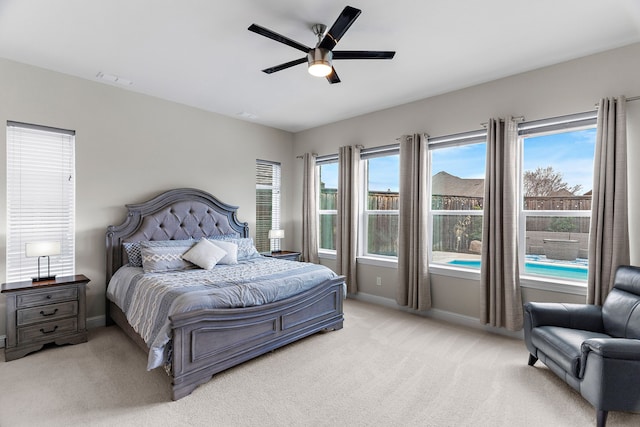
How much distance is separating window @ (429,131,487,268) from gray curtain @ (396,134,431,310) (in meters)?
0.21

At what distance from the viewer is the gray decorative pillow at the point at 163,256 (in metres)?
3.47

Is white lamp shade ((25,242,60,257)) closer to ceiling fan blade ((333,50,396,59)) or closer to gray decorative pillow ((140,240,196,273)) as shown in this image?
gray decorative pillow ((140,240,196,273))

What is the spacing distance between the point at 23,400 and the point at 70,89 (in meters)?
3.14

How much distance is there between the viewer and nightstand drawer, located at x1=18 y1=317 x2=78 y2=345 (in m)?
2.92

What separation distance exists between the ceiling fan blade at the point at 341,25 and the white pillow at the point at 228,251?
273 centimetres

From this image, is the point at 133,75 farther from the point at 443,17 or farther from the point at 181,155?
the point at 443,17

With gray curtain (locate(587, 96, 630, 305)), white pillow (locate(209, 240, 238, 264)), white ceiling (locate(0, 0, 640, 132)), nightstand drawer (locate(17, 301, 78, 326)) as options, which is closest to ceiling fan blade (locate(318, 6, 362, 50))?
white ceiling (locate(0, 0, 640, 132))

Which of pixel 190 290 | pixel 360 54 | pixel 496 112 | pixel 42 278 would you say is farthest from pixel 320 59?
pixel 42 278

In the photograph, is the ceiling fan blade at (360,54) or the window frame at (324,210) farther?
the window frame at (324,210)

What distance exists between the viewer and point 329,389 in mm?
2436

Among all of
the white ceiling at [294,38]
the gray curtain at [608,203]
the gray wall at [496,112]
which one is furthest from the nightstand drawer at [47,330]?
the gray curtain at [608,203]

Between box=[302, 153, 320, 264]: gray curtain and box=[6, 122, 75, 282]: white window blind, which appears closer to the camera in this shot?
box=[6, 122, 75, 282]: white window blind

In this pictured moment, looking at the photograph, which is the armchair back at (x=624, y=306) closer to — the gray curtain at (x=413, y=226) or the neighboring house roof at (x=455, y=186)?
the neighboring house roof at (x=455, y=186)

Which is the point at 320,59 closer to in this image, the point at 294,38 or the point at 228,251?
the point at 294,38
